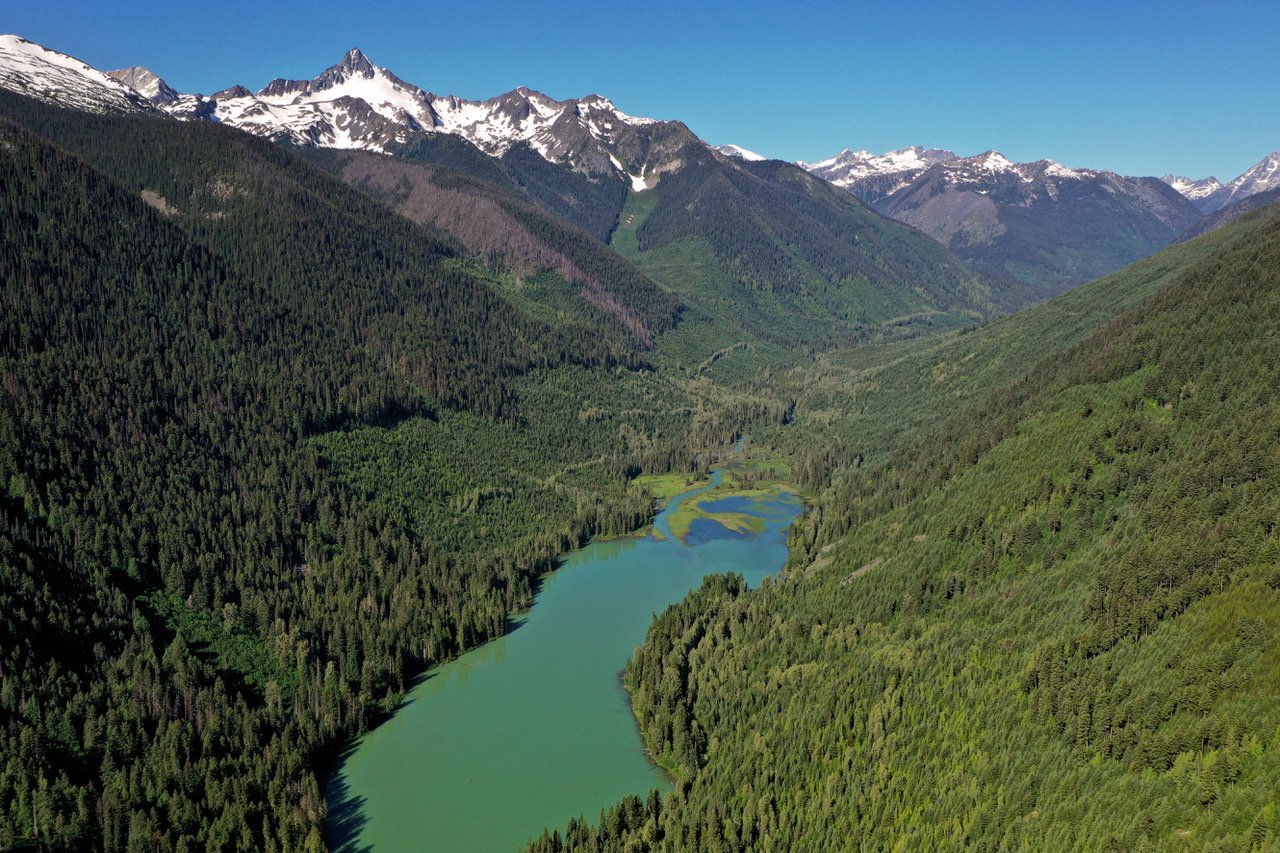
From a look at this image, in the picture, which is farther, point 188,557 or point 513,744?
point 188,557

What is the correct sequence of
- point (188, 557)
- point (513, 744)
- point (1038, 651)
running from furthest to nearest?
point (188, 557), point (513, 744), point (1038, 651)

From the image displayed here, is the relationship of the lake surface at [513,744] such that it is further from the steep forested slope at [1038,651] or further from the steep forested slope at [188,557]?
the steep forested slope at [1038,651]

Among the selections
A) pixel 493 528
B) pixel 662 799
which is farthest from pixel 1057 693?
pixel 493 528

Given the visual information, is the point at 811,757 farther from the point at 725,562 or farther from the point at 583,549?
the point at 583,549

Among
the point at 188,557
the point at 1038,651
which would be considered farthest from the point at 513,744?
the point at 1038,651

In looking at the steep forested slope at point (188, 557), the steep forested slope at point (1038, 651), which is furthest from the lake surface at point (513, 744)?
the steep forested slope at point (1038, 651)

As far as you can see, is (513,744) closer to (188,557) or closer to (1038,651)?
(188,557)
